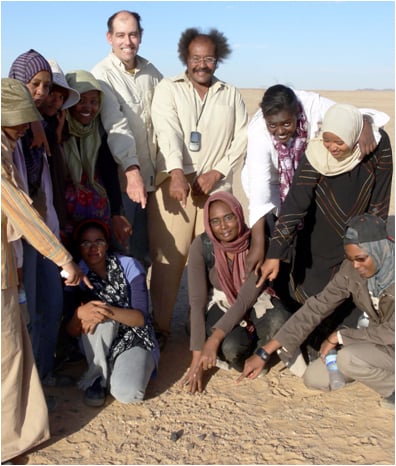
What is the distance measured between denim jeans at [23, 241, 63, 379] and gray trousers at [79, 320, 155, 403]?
0.24 meters

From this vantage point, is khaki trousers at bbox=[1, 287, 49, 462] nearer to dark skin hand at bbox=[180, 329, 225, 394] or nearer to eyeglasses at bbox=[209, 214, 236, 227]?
dark skin hand at bbox=[180, 329, 225, 394]

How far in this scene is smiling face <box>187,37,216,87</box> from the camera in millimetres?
4809

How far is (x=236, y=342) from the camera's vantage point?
4574mm

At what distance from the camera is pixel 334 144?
4.04 m

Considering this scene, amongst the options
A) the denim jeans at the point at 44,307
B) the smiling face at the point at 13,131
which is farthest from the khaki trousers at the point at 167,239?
the smiling face at the point at 13,131

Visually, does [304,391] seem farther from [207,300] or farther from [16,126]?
[16,126]

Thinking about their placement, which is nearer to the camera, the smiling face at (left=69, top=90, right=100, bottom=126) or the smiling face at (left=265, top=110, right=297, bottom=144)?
the smiling face at (left=265, top=110, right=297, bottom=144)

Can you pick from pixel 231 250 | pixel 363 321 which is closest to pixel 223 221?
pixel 231 250

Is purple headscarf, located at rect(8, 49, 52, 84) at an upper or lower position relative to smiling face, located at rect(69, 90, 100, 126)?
upper

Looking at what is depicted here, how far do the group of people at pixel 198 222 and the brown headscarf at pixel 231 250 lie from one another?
10 mm

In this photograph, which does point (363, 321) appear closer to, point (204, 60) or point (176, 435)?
point (176, 435)

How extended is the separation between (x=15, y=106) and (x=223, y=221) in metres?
1.71

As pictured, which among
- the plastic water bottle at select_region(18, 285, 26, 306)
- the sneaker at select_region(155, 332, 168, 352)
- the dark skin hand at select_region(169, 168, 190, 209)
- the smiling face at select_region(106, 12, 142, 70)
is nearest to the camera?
the plastic water bottle at select_region(18, 285, 26, 306)

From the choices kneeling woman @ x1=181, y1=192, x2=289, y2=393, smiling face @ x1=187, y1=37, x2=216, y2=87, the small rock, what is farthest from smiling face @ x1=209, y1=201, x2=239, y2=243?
the small rock
